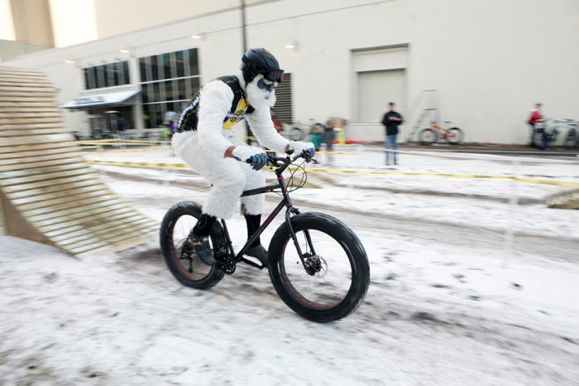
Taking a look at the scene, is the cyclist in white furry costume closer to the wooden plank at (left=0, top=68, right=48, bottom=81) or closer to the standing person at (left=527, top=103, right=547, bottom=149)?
the wooden plank at (left=0, top=68, right=48, bottom=81)

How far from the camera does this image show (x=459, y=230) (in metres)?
5.61

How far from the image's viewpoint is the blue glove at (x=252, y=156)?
2.68 meters

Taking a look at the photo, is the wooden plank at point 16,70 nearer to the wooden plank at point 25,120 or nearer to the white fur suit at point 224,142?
the wooden plank at point 25,120

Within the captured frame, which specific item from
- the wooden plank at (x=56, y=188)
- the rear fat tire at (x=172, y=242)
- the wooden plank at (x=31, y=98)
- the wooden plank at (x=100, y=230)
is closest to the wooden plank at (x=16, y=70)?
the wooden plank at (x=31, y=98)

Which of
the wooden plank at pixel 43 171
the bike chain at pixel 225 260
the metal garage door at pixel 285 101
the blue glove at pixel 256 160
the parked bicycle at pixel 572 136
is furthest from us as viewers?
the metal garage door at pixel 285 101

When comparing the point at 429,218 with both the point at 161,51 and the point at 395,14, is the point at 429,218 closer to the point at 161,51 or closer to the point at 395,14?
the point at 395,14

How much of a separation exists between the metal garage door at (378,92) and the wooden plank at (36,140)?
57.3 ft

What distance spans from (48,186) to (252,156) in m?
3.65

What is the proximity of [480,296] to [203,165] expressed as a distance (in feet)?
8.73

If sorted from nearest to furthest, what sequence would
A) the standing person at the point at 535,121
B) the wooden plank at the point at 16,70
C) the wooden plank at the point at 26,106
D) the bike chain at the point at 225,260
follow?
the bike chain at the point at 225,260 < the wooden plank at the point at 26,106 < the wooden plank at the point at 16,70 < the standing person at the point at 535,121

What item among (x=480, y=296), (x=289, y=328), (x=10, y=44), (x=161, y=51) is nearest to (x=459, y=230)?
(x=480, y=296)

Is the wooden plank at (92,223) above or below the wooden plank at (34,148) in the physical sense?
below

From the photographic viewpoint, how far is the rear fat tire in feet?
11.3

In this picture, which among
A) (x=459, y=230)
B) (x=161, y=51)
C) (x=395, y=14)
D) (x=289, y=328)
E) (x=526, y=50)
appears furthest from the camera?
(x=161, y=51)
